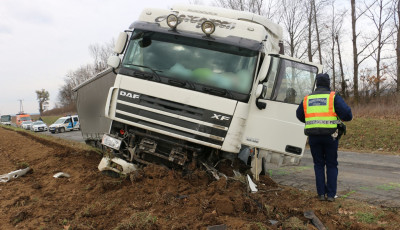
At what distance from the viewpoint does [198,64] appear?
5250 mm

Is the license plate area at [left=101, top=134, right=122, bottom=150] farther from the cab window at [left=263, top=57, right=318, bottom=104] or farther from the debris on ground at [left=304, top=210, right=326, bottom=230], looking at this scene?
the debris on ground at [left=304, top=210, right=326, bottom=230]

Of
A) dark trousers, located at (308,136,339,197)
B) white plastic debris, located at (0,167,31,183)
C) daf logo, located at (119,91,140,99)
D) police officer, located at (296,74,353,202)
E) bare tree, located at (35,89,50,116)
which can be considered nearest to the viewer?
police officer, located at (296,74,353,202)

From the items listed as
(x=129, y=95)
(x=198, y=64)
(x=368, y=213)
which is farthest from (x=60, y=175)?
(x=368, y=213)

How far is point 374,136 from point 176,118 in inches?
509

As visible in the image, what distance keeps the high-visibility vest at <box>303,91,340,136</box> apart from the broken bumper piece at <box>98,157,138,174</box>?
282 centimetres

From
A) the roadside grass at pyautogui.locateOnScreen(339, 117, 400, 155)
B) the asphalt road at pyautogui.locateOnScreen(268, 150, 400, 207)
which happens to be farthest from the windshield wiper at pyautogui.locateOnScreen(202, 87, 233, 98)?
the roadside grass at pyautogui.locateOnScreen(339, 117, 400, 155)

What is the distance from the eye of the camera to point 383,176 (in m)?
7.31

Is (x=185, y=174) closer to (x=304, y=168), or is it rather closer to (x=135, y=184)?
(x=135, y=184)

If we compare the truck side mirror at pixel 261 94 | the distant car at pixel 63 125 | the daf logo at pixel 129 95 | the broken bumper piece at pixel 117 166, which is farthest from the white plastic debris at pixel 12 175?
the distant car at pixel 63 125

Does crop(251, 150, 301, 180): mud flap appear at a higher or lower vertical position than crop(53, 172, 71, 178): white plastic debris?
higher

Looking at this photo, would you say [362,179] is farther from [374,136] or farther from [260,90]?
[374,136]

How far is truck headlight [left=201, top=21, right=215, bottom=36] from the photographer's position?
17.1 ft

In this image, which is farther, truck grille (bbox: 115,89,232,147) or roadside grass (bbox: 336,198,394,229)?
truck grille (bbox: 115,89,232,147)

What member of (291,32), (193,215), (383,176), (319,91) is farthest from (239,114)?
(291,32)
